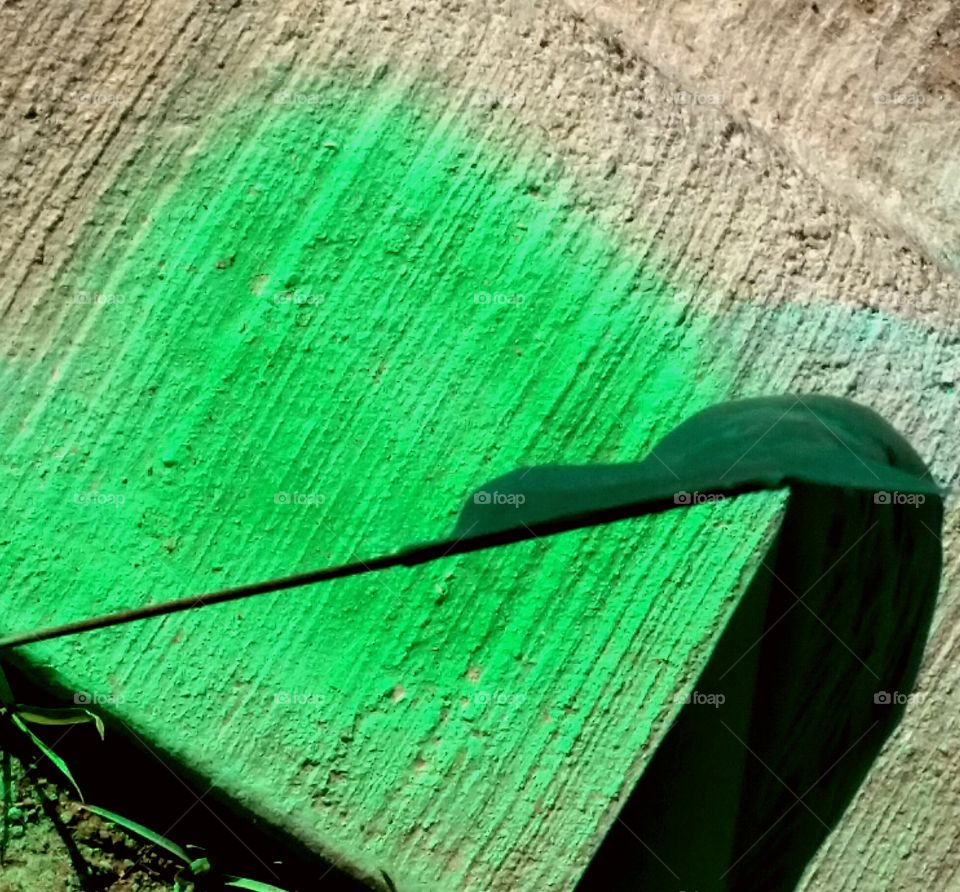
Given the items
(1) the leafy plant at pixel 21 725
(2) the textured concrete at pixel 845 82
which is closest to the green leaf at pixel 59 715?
(1) the leafy plant at pixel 21 725

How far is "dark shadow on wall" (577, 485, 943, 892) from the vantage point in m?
1.97

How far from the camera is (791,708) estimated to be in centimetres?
207

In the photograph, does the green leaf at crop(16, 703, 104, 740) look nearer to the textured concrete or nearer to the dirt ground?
the dirt ground

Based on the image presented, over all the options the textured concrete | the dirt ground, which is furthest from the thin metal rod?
the textured concrete

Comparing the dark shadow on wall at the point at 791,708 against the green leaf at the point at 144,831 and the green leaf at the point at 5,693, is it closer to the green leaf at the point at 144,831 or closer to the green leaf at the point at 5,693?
the green leaf at the point at 144,831

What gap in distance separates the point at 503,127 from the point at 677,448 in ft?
2.55

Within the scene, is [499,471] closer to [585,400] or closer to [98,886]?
[585,400]

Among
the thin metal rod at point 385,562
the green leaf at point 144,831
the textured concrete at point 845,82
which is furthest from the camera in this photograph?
the textured concrete at point 845,82

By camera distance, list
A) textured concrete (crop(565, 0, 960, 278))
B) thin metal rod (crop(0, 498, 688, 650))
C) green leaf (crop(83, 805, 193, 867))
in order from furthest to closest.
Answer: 1. textured concrete (crop(565, 0, 960, 278))
2. green leaf (crop(83, 805, 193, 867))
3. thin metal rod (crop(0, 498, 688, 650))

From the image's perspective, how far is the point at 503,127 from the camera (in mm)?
1983

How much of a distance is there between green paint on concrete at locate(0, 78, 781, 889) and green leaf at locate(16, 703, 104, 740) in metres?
0.06

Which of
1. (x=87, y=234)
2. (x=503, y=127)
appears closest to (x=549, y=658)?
(x=503, y=127)

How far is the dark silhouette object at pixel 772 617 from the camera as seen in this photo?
6.33 feet

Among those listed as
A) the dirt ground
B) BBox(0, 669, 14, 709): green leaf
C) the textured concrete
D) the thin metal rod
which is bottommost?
the dirt ground
